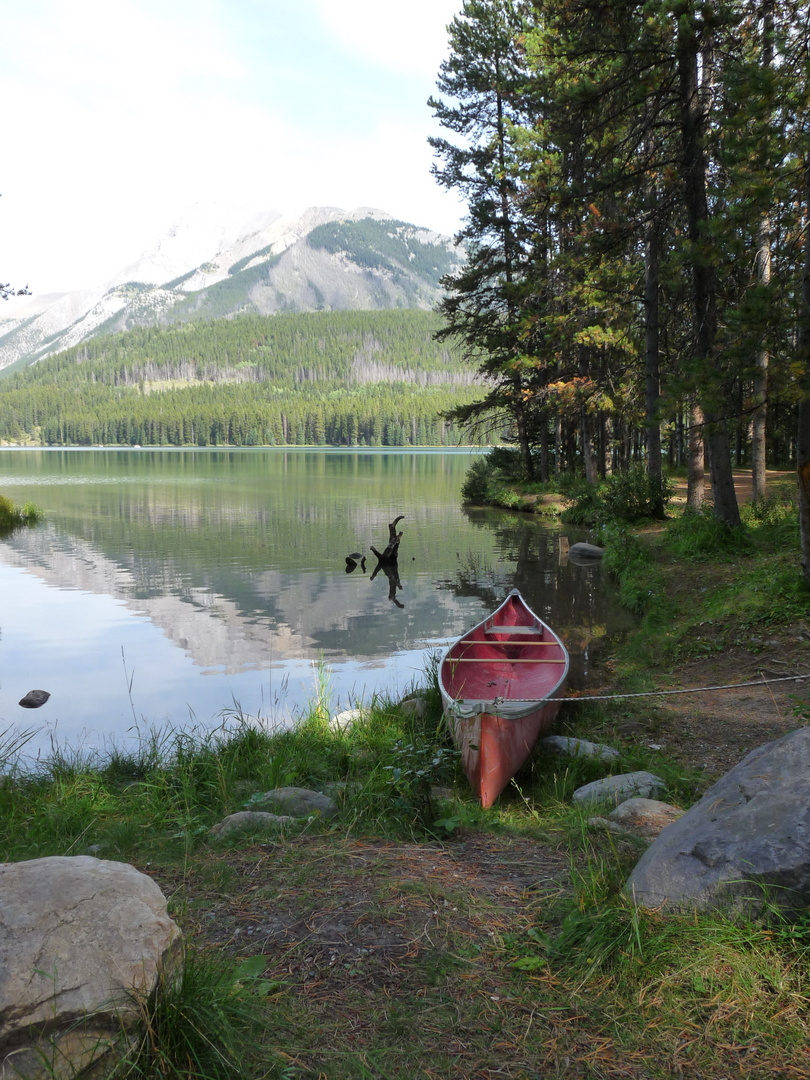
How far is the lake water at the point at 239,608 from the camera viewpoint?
33.4 ft

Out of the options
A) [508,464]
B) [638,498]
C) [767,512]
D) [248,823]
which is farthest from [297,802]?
[508,464]

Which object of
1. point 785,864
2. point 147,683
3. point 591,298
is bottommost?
point 147,683

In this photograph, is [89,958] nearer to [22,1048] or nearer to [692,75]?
[22,1048]

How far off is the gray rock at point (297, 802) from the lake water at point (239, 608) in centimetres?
268

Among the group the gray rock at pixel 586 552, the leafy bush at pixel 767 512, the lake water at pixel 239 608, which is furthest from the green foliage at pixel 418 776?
the gray rock at pixel 586 552

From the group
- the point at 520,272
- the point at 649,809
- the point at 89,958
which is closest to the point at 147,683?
the point at 649,809

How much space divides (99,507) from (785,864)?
35441 mm

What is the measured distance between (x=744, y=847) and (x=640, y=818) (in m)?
1.57

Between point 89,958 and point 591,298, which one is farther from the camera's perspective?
point 591,298

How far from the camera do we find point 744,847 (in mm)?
3035

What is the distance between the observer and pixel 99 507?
113ft

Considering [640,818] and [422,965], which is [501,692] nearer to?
[640,818]

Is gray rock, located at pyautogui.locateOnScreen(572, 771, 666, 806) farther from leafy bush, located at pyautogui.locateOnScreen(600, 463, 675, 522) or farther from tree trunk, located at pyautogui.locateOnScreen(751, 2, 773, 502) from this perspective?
leafy bush, located at pyautogui.locateOnScreen(600, 463, 675, 522)

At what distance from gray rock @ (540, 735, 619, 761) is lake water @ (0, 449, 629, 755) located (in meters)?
3.00
